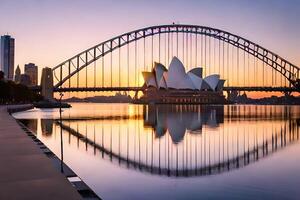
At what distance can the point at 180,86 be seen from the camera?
146m

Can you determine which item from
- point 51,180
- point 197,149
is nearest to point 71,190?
point 51,180

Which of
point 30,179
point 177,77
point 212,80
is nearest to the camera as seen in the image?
point 30,179

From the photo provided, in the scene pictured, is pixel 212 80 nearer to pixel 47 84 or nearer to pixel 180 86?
pixel 180 86

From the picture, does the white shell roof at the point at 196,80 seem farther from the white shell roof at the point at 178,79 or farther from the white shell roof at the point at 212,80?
the white shell roof at the point at 212,80

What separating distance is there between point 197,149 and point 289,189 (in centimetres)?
859

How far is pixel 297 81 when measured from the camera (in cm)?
12588

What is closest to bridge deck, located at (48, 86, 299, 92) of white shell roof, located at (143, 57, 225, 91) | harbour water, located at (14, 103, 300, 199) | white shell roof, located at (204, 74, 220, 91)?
white shell roof, located at (143, 57, 225, 91)

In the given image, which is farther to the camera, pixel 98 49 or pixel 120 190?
pixel 98 49

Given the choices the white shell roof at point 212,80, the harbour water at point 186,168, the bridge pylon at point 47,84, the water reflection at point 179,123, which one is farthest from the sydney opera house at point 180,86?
the harbour water at point 186,168

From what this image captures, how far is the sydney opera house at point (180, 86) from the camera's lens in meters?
142

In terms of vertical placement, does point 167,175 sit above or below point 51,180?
below

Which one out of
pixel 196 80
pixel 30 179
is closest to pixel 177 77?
pixel 196 80

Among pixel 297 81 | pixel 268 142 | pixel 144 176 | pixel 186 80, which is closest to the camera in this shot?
pixel 144 176

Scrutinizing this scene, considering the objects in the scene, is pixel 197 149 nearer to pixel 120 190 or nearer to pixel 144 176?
pixel 144 176
